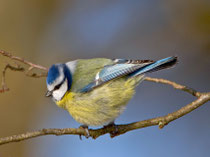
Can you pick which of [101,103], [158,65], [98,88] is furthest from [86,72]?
[158,65]

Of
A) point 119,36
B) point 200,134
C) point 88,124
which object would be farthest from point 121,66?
point 119,36

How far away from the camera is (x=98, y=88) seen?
2166mm

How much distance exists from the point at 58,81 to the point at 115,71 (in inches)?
14.8

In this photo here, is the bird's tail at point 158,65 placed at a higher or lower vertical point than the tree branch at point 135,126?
higher

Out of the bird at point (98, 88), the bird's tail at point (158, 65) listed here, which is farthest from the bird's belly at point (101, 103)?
Result: the bird's tail at point (158, 65)

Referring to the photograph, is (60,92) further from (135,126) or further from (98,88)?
(135,126)

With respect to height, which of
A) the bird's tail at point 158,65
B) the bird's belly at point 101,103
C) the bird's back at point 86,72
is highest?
the bird's tail at point 158,65

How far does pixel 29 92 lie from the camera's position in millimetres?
3504

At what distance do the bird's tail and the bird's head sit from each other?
17.4 inches

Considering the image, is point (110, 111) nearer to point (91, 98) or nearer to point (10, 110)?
point (91, 98)

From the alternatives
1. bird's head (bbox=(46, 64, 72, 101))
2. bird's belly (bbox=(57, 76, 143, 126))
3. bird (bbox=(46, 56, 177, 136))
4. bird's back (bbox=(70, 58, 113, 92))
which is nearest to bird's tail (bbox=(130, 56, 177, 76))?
bird (bbox=(46, 56, 177, 136))

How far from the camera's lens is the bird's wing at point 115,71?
2.10m

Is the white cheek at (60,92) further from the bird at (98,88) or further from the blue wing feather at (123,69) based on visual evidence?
the blue wing feather at (123,69)

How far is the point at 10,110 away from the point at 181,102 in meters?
1.74
